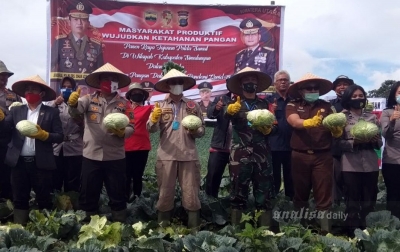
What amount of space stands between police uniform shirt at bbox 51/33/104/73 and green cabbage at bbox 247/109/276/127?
6090 mm

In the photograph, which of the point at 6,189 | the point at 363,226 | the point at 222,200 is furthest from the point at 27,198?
the point at 363,226

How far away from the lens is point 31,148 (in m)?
5.57

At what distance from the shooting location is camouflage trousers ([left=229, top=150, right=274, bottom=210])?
17.9 ft

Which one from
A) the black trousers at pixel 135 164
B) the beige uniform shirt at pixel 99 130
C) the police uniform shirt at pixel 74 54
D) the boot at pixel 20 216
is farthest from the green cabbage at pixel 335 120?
the police uniform shirt at pixel 74 54

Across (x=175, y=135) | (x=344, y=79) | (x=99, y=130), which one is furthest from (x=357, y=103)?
(x=99, y=130)

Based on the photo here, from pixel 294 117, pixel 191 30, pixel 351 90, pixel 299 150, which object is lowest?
pixel 299 150

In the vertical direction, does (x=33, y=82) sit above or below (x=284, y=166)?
above

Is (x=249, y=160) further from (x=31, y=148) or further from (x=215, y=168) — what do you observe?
(x=31, y=148)

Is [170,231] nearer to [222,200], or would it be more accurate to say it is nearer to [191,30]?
[222,200]

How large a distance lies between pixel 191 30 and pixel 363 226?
6715 mm

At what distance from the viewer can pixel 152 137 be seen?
12820mm

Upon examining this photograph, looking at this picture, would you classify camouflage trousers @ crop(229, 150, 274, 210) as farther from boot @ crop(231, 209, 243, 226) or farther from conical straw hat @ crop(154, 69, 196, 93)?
conical straw hat @ crop(154, 69, 196, 93)

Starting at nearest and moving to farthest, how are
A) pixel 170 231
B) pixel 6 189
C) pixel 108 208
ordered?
pixel 170 231
pixel 108 208
pixel 6 189

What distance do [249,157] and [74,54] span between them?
20.3 feet
